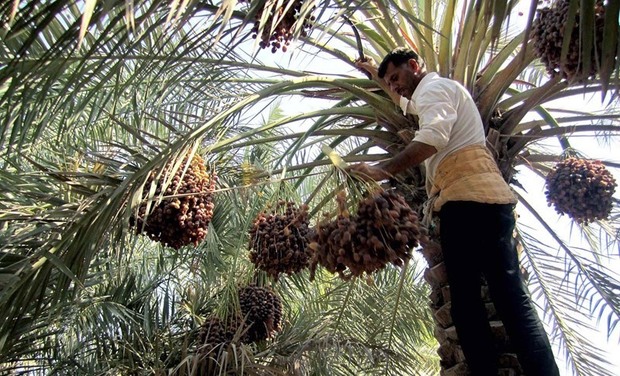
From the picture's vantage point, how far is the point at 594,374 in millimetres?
4363

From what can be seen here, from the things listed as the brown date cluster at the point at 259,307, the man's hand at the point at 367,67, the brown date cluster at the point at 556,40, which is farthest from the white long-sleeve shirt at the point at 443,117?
the brown date cluster at the point at 259,307

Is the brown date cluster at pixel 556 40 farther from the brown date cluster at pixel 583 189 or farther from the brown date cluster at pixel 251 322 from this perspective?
the brown date cluster at pixel 251 322

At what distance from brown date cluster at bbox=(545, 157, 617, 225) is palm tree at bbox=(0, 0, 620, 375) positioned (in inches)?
7.9

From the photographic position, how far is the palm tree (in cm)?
254

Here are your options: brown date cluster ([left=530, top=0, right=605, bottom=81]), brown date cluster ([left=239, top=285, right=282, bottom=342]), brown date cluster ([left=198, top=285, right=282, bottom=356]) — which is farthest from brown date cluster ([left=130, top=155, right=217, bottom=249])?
brown date cluster ([left=239, top=285, right=282, bottom=342])

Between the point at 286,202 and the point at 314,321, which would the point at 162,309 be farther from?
the point at 286,202

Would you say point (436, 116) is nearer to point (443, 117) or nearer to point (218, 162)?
point (443, 117)

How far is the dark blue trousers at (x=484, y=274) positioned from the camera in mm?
2684

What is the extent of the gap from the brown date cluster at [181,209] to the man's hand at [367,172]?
0.71 m

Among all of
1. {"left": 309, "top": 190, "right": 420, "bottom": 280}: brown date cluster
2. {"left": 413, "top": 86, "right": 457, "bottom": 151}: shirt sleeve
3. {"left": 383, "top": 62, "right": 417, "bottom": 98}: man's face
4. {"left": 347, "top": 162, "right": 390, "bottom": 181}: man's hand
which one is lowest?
{"left": 309, "top": 190, "right": 420, "bottom": 280}: brown date cluster

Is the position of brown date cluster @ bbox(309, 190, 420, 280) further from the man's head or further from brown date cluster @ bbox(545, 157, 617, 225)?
brown date cluster @ bbox(545, 157, 617, 225)

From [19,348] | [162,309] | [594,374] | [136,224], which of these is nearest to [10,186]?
[136,224]

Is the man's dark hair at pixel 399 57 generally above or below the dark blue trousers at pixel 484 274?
above

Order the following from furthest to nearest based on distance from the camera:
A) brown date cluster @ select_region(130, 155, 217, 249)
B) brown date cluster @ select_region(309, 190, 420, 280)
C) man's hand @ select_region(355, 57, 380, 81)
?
man's hand @ select_region(355, 57, 380, 81), brown date cluster @ select_region(130, 155, 217, 249), brown date cluster @ select_region(309, 190, 420, 280)
